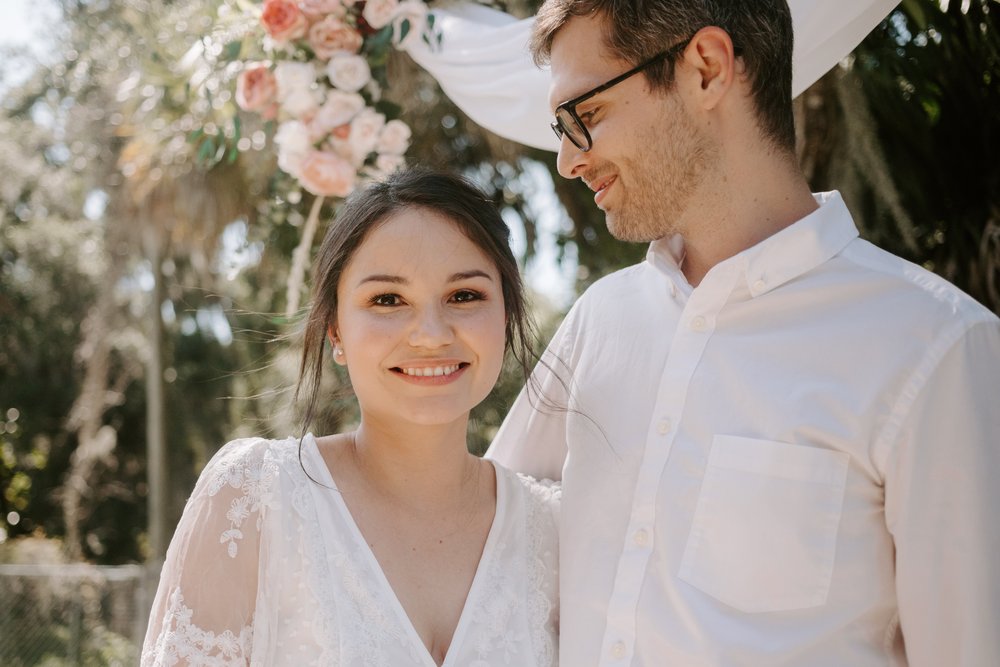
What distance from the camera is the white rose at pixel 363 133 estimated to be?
11.9ft

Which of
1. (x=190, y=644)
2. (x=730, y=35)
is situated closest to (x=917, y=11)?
(x=730, y=35)

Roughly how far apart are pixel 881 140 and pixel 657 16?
1.70 meters

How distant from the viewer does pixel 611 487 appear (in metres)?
2.13

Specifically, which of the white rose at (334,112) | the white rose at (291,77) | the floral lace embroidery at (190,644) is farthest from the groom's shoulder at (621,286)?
the white rose at (291,77)

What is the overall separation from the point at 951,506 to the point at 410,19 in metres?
2.49

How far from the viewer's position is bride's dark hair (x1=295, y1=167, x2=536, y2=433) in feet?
7.33

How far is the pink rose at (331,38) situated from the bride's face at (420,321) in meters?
1.60

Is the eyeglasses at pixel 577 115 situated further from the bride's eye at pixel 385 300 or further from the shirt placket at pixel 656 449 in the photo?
the bride's eye at pixel 385 300

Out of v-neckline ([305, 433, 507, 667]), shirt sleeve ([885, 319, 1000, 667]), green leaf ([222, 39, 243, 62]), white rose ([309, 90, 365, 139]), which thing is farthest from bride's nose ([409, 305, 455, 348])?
green leaf ([222, 39, 243, 62])

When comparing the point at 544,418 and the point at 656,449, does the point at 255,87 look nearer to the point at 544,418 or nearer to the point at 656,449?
the point at 544,418

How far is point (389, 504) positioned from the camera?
219 centimetres

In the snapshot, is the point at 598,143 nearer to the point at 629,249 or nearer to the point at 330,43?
the point at 330,43

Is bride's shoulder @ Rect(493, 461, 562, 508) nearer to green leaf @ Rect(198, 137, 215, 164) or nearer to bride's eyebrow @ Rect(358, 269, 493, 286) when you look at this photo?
bride's eyebrow @ Rect(358, 269, 493, 286)

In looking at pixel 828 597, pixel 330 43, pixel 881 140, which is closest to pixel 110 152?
pixel 330 43
